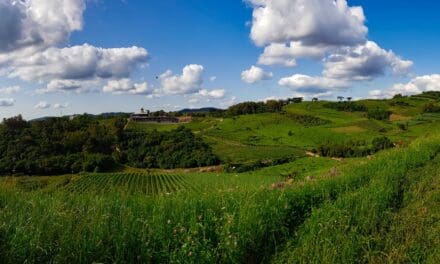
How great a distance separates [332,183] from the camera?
28.3ft

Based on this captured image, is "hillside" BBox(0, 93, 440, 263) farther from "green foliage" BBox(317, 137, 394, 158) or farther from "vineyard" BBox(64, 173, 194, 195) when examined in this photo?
"green foliage" BBox(317, 137, 394, 158)

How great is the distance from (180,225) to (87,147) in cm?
14863

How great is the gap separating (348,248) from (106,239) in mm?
3060

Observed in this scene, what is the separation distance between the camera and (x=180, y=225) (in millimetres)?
5391

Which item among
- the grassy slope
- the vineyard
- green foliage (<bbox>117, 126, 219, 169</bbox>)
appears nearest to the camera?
the vineyard

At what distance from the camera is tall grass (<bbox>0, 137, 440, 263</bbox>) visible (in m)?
4.67

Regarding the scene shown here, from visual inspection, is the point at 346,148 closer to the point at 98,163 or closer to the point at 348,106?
the point at 98,163

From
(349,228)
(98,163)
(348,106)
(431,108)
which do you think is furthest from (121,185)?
(348,106)

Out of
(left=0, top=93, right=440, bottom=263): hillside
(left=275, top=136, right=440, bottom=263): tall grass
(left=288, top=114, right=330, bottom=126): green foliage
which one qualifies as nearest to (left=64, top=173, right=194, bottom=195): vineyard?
(left=0, top=93, right=440, bottom=263): hillside

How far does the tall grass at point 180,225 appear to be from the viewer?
4.67 m

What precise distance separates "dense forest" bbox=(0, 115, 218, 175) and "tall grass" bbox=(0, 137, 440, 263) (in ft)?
363

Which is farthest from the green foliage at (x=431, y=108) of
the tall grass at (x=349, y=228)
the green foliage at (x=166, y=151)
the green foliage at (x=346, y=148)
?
Result: the tall grass at (x=349, y=228)

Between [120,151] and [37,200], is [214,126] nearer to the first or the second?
[120,151]

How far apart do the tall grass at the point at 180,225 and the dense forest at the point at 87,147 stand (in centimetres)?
11066
